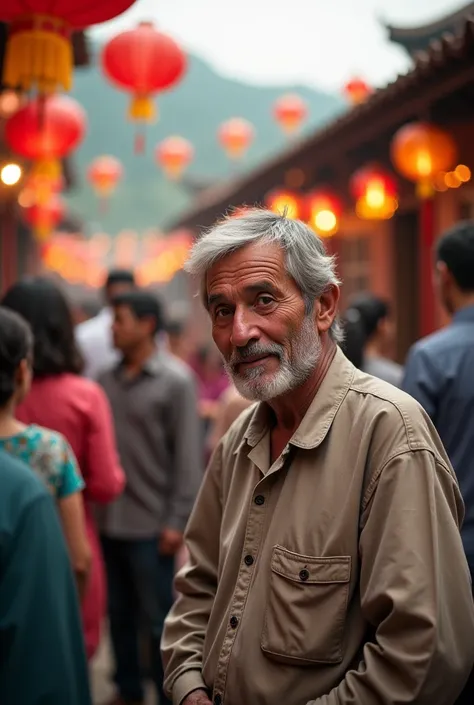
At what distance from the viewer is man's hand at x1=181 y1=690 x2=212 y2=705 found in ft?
7.72

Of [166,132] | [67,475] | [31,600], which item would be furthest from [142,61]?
[166,132]

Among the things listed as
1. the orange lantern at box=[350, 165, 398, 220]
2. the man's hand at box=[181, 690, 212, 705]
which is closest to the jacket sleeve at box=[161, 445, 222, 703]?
the man's hand at box=[181, 690, 212, 705]

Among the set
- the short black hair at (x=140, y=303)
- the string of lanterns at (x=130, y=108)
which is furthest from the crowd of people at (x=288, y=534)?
the short black hair at (x=140, y=303)

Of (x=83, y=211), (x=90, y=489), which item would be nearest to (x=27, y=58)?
(x=90, y=489)

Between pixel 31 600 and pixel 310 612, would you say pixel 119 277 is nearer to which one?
pixel 31 600

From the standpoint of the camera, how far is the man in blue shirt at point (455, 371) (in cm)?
320

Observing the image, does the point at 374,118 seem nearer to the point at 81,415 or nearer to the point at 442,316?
the point at 442,316

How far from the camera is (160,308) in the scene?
17.6 feet

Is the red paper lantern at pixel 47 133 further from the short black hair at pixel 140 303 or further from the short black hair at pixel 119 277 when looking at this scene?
the short black hair at pixel 140 303

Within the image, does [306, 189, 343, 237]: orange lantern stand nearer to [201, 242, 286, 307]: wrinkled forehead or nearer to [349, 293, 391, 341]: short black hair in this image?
[349, 293, 391, 341]: short black hair

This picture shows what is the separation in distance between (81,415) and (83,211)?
8309 centimetres

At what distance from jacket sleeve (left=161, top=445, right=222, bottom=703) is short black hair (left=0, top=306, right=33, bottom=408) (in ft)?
2.50

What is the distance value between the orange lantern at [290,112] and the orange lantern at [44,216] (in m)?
5.67

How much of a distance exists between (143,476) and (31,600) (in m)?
2.90
